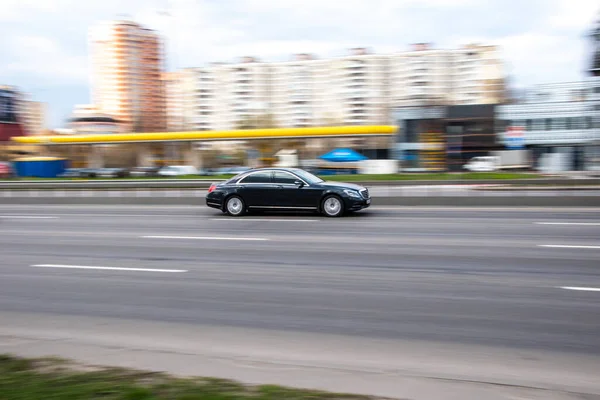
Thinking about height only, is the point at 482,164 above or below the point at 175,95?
below

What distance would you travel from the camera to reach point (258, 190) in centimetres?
1636

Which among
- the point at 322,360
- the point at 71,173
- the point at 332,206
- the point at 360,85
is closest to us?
the point at 322,360

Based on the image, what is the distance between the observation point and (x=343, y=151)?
3531cm

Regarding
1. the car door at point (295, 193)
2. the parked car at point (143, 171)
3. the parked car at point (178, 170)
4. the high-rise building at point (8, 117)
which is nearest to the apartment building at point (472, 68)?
the high-rise building at point (8, 117)

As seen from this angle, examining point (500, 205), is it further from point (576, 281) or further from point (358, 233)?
point (576, 281)

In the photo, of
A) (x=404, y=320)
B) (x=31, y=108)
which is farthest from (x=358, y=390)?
(x=31, y=108)

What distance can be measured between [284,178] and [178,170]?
2468 centimetres

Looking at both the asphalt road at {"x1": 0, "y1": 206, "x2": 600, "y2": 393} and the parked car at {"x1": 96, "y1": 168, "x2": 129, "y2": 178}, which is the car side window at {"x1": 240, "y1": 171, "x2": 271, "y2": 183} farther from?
the parked car at {"x1": 96, "y1": 168, "x2": 129, "y2": 178}

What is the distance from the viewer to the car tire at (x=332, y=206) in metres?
15.6

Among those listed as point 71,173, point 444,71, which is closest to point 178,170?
point 71,173

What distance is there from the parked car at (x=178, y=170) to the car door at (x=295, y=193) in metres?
23.6

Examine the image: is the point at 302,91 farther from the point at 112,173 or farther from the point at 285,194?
the point at 285,194

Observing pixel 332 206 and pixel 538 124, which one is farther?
pixel 538 124

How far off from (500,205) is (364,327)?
13863mm
